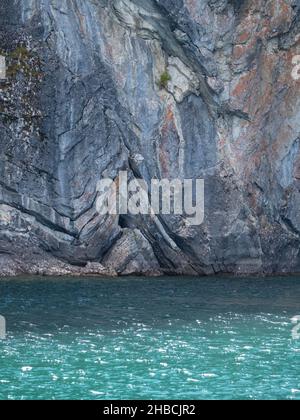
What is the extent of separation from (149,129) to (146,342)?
86.0 ft

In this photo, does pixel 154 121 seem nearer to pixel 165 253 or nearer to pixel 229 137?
pixel 229 137

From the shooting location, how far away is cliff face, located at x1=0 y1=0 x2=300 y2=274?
178 ft

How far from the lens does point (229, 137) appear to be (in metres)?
57.7

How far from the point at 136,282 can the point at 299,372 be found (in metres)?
24.8

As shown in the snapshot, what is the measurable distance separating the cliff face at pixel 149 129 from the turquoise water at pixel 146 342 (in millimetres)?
5951

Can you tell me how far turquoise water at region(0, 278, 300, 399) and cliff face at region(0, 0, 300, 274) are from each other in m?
5.95

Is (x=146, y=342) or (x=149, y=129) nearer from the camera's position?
(x=146, y=342)

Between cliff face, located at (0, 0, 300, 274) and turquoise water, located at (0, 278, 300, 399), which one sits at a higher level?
cliff face, located at (0, 0, 300, 274)

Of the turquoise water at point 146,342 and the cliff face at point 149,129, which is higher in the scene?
the cliff face at point 149,129

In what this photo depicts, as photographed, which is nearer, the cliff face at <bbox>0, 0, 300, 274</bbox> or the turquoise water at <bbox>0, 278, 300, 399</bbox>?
the turquoise water at <bbox>0, 278, 300, 399</bbox>

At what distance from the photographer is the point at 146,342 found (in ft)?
106

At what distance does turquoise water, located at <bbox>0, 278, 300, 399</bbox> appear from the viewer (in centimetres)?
2547

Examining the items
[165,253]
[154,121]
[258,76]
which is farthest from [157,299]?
[258,76]

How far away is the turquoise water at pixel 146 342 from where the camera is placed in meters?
25.5
